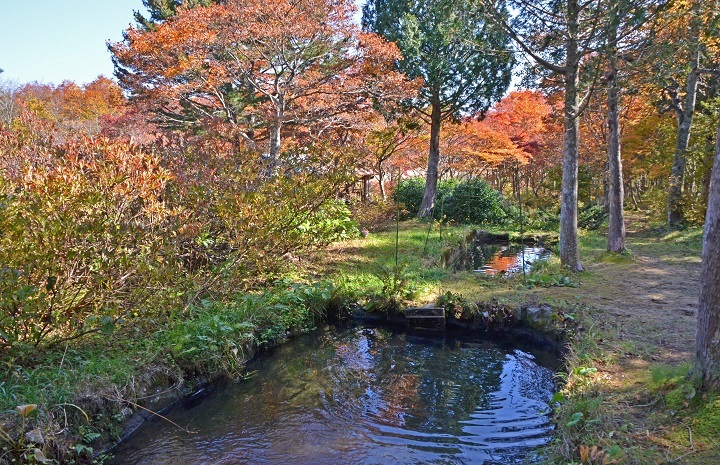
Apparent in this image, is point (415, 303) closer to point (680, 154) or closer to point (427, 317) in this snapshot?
point (427, 317)

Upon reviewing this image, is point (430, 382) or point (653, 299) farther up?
point (653, 299)

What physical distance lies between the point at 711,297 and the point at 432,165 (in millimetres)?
12495

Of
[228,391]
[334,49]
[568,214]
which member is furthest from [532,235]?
[228,391]

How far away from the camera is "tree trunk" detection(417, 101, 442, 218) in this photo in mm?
14665

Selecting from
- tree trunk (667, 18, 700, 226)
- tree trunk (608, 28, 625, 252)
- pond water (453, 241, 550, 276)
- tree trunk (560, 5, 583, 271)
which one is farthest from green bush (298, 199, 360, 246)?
tree trunk (667, 18, 700, 226)

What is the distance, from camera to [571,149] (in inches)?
271

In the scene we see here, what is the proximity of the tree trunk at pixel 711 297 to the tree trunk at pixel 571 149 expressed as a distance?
166 inches

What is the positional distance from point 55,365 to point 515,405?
146 inches

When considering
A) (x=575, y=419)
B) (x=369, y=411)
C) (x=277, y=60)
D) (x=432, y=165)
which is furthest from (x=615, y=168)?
(x=432, y=165)

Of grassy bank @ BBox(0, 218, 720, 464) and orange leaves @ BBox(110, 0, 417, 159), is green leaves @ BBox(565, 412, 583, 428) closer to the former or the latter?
grassy bank @ BBox(0, 218, 720, 464)

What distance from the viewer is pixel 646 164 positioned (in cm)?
1485

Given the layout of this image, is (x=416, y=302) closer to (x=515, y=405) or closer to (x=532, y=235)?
(x=515, y=405)

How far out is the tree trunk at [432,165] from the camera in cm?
1466

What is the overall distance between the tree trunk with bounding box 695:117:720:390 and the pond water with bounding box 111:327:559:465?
1156 mm
